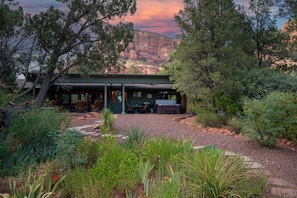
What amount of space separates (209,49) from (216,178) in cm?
1097

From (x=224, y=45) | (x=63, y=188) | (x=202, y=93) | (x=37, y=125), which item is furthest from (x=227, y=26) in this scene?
(x=63, y=188)

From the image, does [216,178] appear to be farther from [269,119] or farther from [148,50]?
[148,50]

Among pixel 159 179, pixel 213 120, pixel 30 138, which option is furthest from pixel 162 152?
pixel 213 120

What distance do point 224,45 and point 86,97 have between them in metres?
14.3

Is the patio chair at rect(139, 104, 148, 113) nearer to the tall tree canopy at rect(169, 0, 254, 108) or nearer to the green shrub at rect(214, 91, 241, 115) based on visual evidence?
the tall tree canopy at rect(169, 0, 254, 108)

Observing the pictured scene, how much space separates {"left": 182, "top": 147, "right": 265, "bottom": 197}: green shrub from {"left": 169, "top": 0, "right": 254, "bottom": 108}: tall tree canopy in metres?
9.44

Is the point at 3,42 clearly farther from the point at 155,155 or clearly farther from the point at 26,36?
the point at 155,155

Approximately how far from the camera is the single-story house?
2063 centimetres

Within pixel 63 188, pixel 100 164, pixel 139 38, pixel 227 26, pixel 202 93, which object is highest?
pixel 139 38

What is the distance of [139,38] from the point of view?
74.4 m

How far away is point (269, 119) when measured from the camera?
23.5ft

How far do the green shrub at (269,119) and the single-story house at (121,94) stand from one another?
42.6 feet

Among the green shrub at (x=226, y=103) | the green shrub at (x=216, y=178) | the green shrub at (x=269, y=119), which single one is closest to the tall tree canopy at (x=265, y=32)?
the green shrub at (x=226, y=103)

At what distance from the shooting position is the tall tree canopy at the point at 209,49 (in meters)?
13.4
